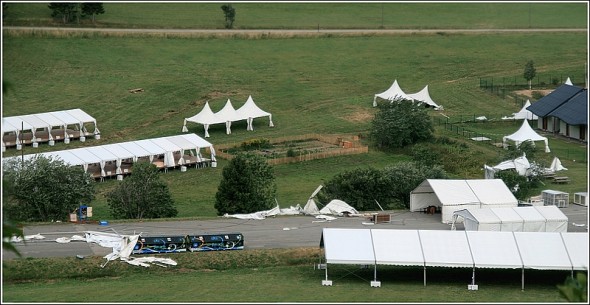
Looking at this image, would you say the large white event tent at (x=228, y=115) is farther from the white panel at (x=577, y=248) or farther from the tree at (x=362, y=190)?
the white panel at (x=577, y=248)

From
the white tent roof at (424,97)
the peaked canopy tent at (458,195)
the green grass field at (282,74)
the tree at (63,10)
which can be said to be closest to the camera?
the peaked canopy tent at (458,195)

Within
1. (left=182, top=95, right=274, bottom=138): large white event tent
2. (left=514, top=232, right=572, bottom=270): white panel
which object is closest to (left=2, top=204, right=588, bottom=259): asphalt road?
(left=514, top=232, right=572, bottom=270): white panel

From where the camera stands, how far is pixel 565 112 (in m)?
77.1

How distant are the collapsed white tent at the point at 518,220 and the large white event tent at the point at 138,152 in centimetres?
2305

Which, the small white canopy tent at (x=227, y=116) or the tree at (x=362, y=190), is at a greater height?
the small white canopy tent at (x=227, y=116)

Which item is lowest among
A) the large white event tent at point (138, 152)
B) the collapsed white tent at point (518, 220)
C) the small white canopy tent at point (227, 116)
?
the collapsed white tent at point (518, 220)

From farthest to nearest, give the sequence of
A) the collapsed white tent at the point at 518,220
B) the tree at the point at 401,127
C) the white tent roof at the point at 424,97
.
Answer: the white tent roof at the point at 424,97 < the tree at the point at 401,127 < the collapsed white tent at the point at 518,220

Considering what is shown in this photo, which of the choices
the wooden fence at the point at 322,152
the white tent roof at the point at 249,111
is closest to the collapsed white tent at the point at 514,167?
the wooden fence at the point at 322,152

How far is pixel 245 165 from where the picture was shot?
55.8 meters

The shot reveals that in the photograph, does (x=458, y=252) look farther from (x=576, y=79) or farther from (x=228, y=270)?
(x=576, y=79)

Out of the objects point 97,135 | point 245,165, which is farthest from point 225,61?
point 245,165

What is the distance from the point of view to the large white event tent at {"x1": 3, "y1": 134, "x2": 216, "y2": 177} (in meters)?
66.9

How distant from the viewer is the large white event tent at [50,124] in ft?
244

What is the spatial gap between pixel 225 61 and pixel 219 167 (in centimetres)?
2955
